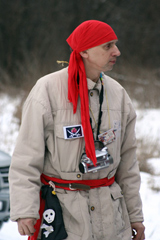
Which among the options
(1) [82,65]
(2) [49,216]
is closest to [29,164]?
(2) [49,216]

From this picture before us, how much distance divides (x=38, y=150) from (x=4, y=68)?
45.4 ft

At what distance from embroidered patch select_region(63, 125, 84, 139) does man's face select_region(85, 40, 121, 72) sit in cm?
40

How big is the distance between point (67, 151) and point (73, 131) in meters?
0.12

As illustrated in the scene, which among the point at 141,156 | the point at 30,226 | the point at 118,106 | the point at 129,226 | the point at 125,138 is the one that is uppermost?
the point at 118,106

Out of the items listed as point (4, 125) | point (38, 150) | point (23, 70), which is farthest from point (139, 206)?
point (23, 70)

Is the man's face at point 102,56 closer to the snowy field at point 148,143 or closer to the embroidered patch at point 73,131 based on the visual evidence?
the embroidered patch at point 73,131

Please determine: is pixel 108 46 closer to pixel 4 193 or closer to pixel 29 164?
pixel 29 164

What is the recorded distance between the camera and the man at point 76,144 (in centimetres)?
208

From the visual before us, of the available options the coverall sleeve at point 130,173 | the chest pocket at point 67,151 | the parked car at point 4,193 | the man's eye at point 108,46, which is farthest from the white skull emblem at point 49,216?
the parked car at point 4,193

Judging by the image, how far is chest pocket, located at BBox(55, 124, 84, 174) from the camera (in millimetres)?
2133

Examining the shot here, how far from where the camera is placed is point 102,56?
7.32ft

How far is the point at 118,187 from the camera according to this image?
237 centimetres

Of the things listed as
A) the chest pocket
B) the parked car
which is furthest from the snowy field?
the chest pocket

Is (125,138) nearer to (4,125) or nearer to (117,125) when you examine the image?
(117,125)
